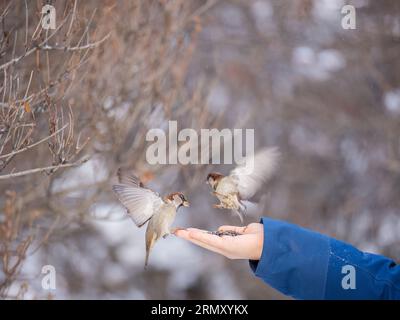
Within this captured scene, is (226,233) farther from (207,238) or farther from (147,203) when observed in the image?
(147,203)

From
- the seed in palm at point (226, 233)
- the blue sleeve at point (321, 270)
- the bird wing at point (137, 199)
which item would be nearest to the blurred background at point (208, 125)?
the bird wing at point (137, 199)

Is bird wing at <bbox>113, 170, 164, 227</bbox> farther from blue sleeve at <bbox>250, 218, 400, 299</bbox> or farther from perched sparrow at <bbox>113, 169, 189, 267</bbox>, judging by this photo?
blue sleeve at <bbox>250, 218, 400, 299</bbox>

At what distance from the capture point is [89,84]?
8.88 feet

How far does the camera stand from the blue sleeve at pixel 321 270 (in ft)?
6.18

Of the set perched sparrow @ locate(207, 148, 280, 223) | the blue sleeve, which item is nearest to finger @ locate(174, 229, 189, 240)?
perched sparrow @ locate(207, 148, 280, 223)

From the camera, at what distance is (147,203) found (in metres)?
1.87

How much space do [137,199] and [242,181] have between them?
38 cm

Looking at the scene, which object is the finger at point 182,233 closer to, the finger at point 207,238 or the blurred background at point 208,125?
the finger at point 207,238

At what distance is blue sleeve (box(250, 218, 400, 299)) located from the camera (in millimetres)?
1885

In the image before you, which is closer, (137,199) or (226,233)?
(137,199)

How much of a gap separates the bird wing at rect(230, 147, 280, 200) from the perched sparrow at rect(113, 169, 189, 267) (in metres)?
0.24

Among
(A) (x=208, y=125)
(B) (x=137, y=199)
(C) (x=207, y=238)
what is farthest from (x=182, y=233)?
(A) (x=208, y=125)
